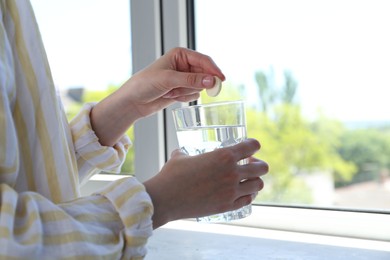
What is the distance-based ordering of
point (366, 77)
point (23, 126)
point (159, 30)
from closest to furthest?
1. point (23, 126)
2. point (159, 30)
3. point (366, 77)

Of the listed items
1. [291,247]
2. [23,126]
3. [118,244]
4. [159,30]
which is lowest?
[291,247]

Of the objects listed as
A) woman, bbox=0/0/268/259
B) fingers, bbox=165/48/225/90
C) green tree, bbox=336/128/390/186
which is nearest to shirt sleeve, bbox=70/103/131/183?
woman, bbox=0/0/268/259

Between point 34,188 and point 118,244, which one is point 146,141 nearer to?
point 34,188

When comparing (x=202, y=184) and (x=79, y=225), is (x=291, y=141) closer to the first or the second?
(x=202, y=184)

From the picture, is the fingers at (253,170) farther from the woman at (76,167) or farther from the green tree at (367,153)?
the green tree at (367,153)

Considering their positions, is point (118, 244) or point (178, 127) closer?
point (118, 244)

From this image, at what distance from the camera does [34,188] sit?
0.64 metres

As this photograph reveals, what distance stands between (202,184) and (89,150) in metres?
0.32

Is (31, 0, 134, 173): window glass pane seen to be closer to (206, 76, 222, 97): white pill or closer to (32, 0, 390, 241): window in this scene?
(32, 0, 390, 241): window

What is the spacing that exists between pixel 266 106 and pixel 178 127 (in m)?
1.13

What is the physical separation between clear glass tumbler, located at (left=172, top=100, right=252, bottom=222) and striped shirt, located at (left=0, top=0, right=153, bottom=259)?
0.57 feet

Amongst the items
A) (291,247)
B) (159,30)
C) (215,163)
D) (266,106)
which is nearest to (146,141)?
(159,30)

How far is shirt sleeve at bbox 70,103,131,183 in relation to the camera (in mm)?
812

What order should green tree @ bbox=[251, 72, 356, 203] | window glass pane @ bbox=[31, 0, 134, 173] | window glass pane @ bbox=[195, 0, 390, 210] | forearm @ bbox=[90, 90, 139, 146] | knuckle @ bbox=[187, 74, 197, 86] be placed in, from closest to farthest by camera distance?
knuckle @ bbox=[187, 74, 197, 86]
forearm @ bbox=[90, 90, 139, 146]
window glass pane @ bbox=[195, 0, 390, 210]
window glass pane @ bbox=[31, 0, 134, 173]
green tree @ bbox=[251, 72, 356, 203]
